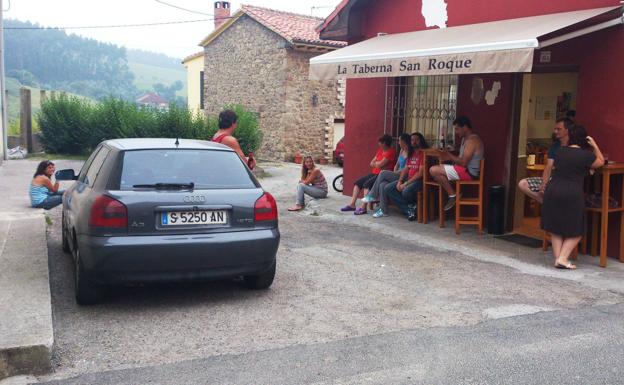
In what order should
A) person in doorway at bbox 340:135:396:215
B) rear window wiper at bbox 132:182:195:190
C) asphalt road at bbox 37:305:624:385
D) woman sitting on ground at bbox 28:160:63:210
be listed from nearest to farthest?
asphalt road at bbox 37:305:624:385, rear window wiper at bbox 132:182:195:190, woman sitting on ground at bbox 28:160:63:210, person in doorway at bbox 340:135:396:215

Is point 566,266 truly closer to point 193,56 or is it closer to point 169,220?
point 169,220

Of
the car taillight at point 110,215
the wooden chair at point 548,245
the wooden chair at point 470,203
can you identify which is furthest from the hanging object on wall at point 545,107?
the car taillight at point 110,215

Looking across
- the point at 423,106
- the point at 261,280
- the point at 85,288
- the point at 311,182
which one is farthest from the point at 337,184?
the point at 85,288

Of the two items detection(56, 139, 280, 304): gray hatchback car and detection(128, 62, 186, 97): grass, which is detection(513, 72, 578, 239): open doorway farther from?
detection(128, 62, 186, 97): grass

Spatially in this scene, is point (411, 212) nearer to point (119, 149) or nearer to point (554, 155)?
point (554, 155)

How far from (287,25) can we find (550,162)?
17.6m

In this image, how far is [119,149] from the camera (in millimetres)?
5348

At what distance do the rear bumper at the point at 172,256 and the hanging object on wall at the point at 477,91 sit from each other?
16.8 ft

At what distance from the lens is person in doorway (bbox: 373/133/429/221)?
939 cm

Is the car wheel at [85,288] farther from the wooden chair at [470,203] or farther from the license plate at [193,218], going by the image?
the wooden chair at [470,203]

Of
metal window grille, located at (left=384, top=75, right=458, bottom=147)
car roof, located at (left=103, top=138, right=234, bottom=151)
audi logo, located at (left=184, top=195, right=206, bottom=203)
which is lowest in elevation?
audi logo, located at (left=184, top=195, right=206, bottom=203)

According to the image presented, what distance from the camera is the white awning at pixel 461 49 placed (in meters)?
6.68

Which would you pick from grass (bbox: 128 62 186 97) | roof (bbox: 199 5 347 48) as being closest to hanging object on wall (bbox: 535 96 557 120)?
roof (bbox: 199 5 347 48)

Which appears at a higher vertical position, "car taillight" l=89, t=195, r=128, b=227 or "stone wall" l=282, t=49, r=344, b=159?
"stone wall" l=282, t=49, r=344, b=159
